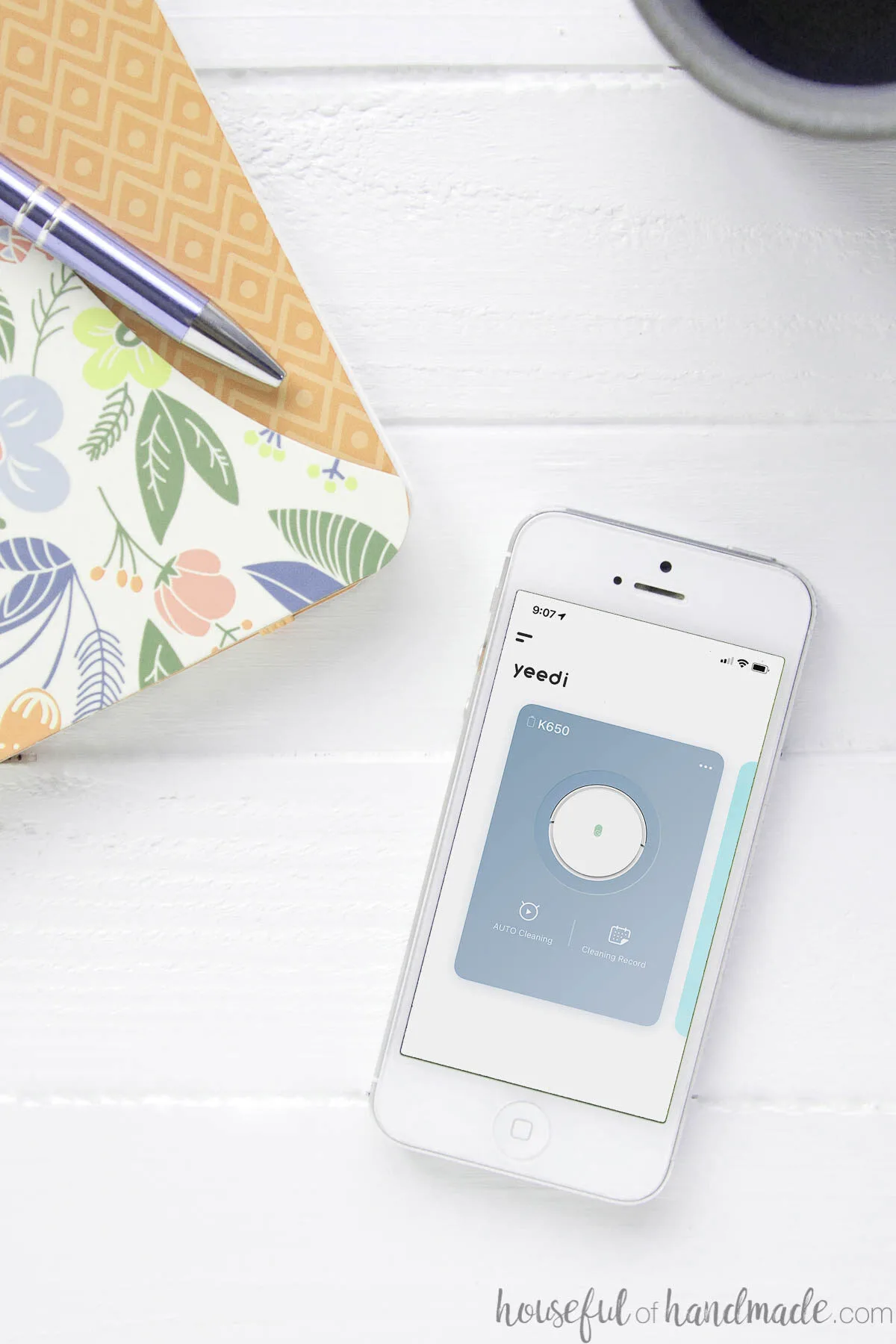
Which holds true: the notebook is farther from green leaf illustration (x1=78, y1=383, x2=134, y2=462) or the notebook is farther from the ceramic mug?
the ceramic mug

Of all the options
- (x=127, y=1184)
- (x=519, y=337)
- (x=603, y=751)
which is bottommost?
(x=127, y=1184)

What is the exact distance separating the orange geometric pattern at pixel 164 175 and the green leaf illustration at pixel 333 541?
0.02 metres

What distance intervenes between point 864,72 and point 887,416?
0.45 feet

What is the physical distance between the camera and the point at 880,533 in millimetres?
387

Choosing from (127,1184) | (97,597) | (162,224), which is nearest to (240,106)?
(162,224)

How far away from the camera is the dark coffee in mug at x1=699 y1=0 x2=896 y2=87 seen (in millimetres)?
264

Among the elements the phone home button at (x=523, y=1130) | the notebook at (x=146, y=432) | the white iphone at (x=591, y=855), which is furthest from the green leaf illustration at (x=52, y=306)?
the phone home button at (x=523, y=1130)

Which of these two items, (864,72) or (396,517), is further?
(396,517)

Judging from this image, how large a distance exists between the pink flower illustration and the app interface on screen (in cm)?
10

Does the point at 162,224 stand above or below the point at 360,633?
above

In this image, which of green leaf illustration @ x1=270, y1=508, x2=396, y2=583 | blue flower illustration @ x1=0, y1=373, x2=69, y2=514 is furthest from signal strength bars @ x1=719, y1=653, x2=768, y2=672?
blue flower illustration @ x1=0, y1=373, x2=69, y2=514

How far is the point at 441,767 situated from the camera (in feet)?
1.30

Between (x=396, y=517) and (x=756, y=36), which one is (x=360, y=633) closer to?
(x=396, y=517)

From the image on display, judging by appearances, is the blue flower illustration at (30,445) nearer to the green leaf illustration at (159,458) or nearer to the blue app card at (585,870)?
the green leaf illustration at (159,458)
